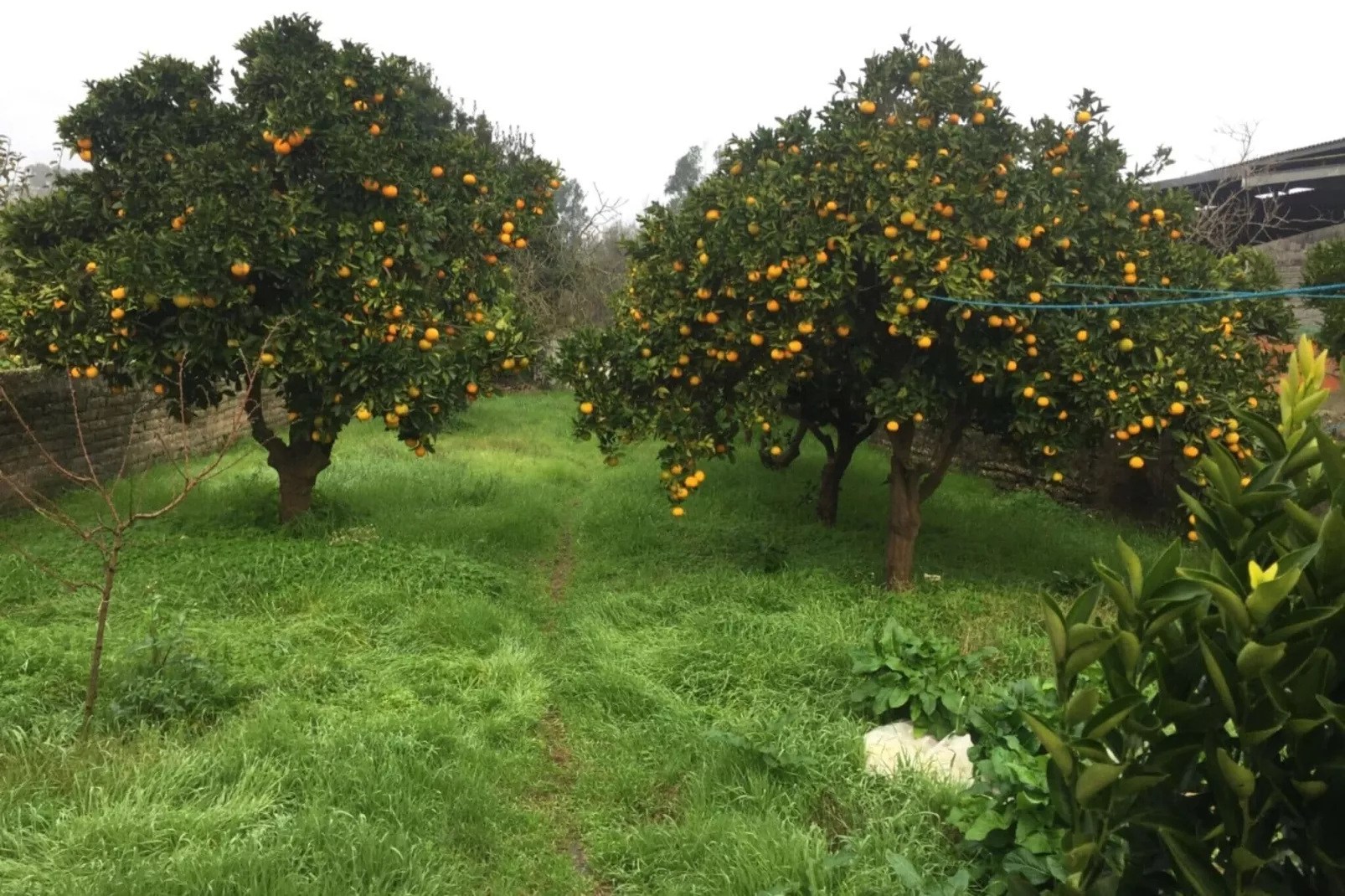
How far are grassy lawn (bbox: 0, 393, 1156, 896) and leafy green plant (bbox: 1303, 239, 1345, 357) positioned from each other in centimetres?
221

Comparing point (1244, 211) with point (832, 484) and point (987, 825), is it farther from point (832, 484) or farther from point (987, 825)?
point (987, 825)

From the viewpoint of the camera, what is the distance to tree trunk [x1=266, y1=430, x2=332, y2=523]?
7.26 m

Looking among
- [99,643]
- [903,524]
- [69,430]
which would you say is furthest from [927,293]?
[69,430]

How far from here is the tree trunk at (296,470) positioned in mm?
7258

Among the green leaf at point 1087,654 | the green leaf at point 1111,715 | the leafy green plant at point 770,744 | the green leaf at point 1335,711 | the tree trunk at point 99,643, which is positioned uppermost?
the green leaf at point 1087,654

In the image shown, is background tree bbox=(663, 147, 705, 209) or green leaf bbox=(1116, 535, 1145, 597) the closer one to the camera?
green leaf bbox=(1116, 535, 1145, 597)

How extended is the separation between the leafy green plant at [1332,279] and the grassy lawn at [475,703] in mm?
2208

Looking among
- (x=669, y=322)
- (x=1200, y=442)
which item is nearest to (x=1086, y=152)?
(x=1200, y=442)

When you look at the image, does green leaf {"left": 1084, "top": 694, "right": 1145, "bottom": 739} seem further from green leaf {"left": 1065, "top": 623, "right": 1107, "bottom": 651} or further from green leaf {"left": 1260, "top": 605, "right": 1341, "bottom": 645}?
green leaf {"left": 1260, "top": 605, "right": 1341, "bottom": 645}

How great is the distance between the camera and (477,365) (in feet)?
21.3

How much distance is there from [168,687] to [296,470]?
361cm

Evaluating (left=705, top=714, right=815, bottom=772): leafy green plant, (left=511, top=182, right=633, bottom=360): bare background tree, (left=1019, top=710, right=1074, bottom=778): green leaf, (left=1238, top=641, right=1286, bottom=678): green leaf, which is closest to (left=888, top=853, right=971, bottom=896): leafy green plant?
(left=705, top=714, right=815, bottom=772): leafy green plant

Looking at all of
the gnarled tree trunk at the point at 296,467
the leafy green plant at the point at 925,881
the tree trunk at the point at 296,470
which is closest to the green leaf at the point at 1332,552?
the leafy green plant at the point at 925,881

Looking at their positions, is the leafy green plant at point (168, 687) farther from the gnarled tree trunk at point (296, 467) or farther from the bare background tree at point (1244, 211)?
the bare background tree at point (1244, 211)
